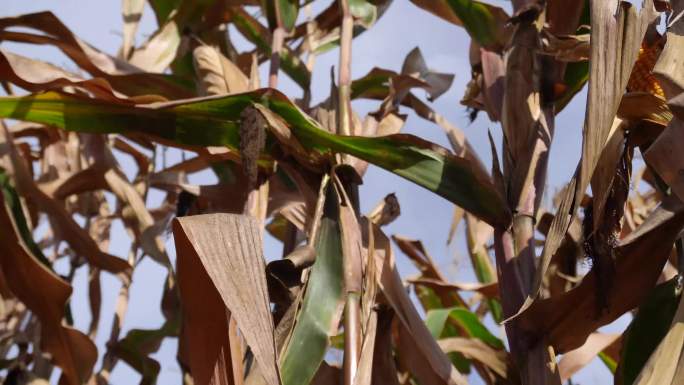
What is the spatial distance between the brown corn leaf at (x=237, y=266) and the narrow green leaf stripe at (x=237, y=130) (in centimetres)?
30

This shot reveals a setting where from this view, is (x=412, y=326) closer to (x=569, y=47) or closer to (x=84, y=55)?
(x=569, y=47)

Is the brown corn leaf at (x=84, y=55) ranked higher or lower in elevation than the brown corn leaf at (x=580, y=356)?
higher

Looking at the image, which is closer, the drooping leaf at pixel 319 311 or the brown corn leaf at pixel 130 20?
the drooping leaf at pixel 319 311

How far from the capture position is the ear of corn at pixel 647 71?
2.78ft

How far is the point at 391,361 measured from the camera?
3.15ft

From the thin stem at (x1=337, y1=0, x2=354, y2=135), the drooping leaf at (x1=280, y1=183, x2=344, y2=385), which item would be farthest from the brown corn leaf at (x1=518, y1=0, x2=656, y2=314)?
the thin stem at (x1=337, y1=0, x2=354, y2=135)

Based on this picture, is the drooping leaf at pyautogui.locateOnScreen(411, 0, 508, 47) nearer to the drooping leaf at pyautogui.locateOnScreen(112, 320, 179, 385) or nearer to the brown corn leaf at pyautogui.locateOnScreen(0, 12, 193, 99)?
the brown corn leaf at pyautogui.locateOnScreen(0, 12, 193, 99)

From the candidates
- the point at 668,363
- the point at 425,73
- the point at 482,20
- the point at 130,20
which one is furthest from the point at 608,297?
the point at 130,20

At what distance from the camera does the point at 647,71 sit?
2.81 feet

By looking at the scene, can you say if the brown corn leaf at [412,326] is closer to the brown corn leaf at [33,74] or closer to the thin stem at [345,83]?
the thin stem at [345,83]

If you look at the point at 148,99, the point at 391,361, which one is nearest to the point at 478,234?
Result: the point at 391,361

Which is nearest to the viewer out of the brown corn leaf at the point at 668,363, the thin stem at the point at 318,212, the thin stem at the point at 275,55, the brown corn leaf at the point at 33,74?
the brown corn leaf at the point at 668,363

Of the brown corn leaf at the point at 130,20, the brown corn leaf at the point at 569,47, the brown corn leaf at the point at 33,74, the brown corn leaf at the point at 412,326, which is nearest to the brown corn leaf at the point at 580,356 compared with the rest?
the brown corn leaf at the point at 412,326

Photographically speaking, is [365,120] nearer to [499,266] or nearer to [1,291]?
[499,266]
